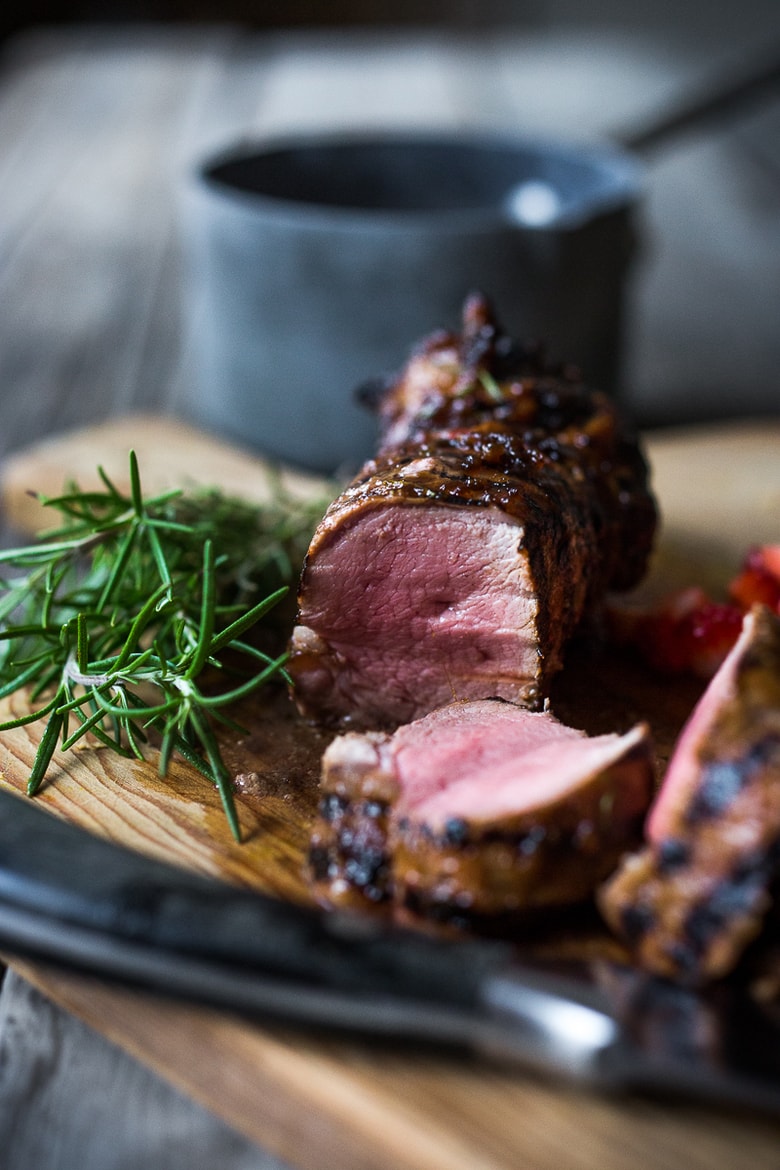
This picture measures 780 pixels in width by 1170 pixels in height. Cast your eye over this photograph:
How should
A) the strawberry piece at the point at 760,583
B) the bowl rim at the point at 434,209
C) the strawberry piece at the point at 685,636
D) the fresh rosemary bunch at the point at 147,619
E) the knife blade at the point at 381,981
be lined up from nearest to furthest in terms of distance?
the knife blade at the point at 381,981 → the fresh rosemary bunch at the point at 147,619 → the strawberry piece at the point at 685,636 → the strawberry piece at the point at 760,583 → the bowl rim at the point at 434,209

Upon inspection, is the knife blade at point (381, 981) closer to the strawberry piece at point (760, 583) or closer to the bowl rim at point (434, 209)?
the strawberry piece at point (760, 583)

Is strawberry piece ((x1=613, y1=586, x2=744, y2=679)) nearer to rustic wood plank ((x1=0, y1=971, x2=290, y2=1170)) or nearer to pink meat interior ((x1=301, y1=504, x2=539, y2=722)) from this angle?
pink meat interior ((x1=301, y1=504, x2=539, y2=722))

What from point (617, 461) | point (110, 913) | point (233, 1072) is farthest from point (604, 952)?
point (617, 461)

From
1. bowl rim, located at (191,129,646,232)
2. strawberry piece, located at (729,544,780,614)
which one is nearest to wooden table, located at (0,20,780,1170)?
bowl rim, located at (191,129,646,232)

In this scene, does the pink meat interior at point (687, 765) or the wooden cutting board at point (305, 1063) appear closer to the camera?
the wooden cutting board at point (305, 1063)

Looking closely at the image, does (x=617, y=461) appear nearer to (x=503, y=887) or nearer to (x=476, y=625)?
(x=476, y=625)

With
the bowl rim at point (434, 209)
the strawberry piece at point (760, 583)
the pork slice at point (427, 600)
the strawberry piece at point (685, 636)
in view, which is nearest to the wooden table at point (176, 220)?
the bowl rim at point (434, 209)
